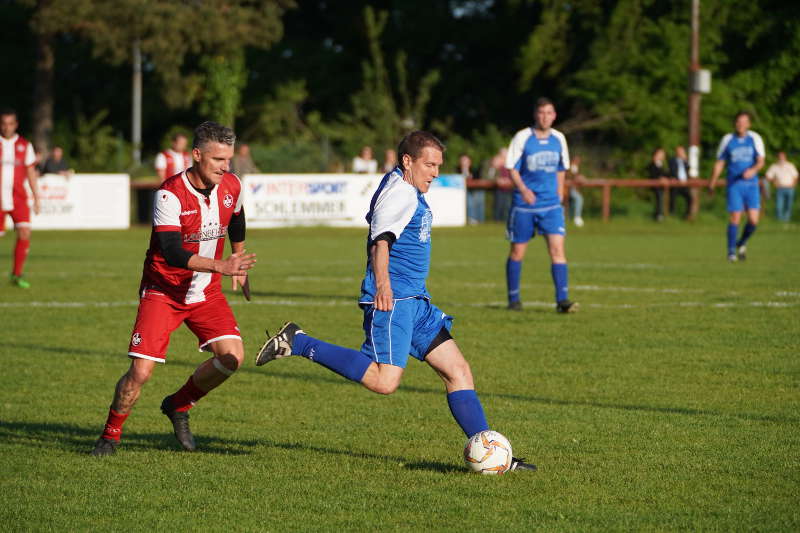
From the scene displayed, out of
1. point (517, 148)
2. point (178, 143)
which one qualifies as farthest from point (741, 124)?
point (178, 143)

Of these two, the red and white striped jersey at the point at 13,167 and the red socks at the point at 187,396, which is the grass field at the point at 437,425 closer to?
the red socks at the point at 187,396

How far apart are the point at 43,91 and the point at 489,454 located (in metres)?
41.2

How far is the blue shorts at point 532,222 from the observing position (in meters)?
13.0

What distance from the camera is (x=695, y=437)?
6883 millimetres

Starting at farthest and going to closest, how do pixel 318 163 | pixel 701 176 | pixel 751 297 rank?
pixel 701 176 < pixel 318 163 < pixel 751 297

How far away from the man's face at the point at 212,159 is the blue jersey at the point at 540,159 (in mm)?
6974

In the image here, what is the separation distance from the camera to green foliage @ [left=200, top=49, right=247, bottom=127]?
155 ft

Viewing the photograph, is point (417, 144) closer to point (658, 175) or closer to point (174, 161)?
point (174, 161)

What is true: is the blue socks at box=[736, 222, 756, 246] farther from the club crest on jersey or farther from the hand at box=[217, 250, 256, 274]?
the hand at box=[217, 250, 256, 274]

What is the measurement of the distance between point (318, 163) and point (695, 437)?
32.0 m

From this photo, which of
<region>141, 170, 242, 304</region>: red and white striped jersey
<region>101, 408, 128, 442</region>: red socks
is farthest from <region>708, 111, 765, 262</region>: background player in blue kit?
<region>101, 408, 128, 442</region>: red socks

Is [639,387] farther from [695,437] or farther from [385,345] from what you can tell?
[385,345]

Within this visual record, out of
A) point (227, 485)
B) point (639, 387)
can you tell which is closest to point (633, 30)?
point (639, 387)

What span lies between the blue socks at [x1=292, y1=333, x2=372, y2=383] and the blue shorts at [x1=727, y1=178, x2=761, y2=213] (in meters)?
13.6
